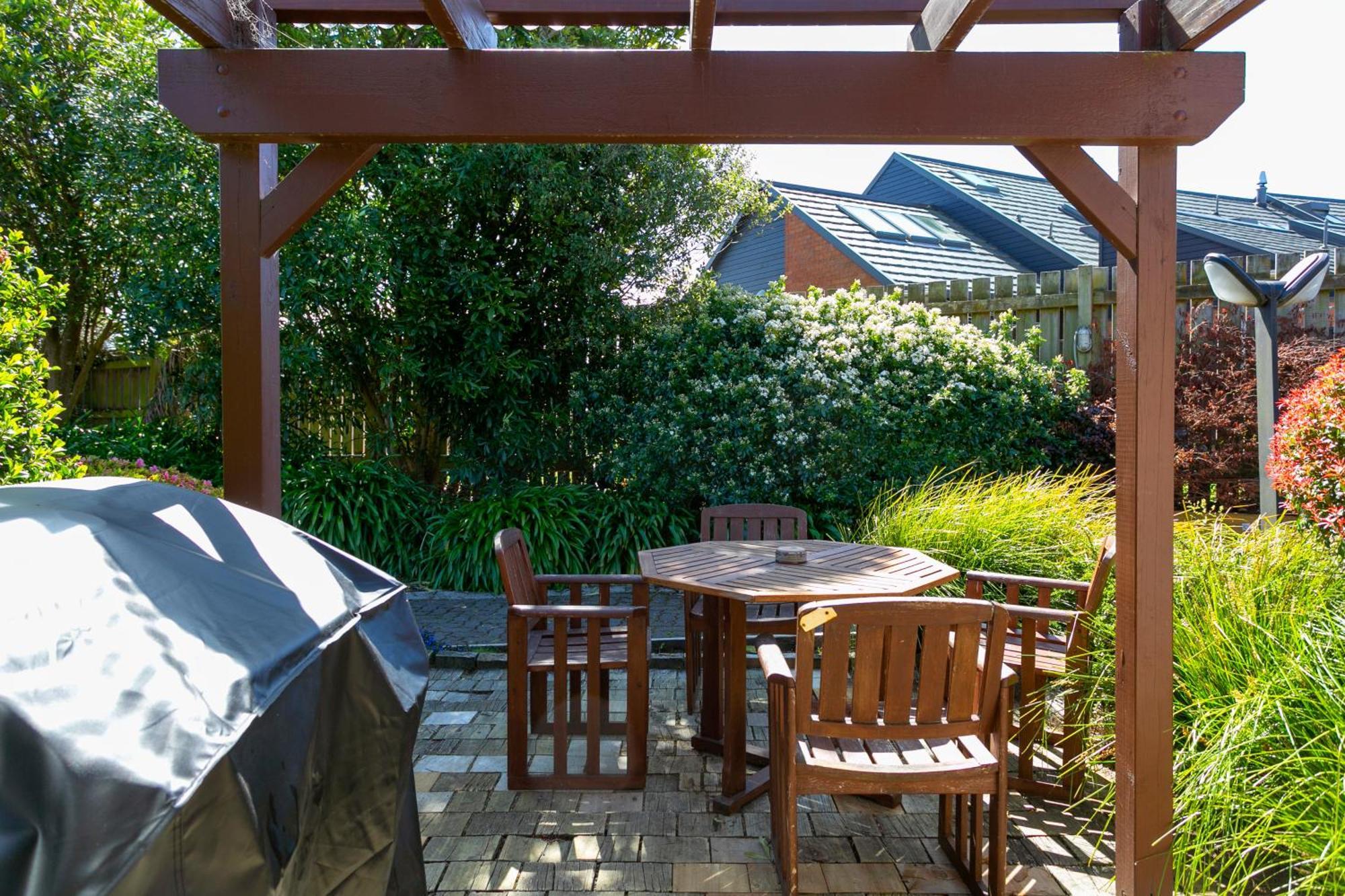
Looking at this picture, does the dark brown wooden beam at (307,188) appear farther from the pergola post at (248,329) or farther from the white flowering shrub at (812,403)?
the white flowering shrub at (812,403)

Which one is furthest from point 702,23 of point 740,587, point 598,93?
point 740,587

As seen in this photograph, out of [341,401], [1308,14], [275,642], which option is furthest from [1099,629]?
[341,401]

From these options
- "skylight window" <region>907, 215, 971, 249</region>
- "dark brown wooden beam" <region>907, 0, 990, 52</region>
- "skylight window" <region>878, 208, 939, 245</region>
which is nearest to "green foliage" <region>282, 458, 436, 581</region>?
"dark brown wooden beam" <region>907, 0, 990, 52</region>

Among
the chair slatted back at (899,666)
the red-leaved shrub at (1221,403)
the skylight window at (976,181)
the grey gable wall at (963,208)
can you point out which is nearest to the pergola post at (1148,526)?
the chair slatted back at (899,666)

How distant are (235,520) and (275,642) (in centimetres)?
68

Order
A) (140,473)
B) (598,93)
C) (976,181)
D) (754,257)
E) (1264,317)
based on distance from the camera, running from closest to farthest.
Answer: (598,93)
(1264,317)
(140,473)
(976,181)
(754,257)

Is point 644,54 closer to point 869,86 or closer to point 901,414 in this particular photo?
point 869,86

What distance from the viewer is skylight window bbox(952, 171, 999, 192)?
60.1ft

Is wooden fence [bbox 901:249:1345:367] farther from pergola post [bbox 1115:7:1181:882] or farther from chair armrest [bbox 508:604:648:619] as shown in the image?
chair armrest [bbox 508:604:648:619]

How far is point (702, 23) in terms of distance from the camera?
243 centimetres

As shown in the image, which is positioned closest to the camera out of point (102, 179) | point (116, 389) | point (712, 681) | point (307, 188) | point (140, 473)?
point (307, 188)

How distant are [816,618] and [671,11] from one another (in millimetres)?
2200

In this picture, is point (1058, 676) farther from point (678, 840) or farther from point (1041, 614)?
point (678, 840)

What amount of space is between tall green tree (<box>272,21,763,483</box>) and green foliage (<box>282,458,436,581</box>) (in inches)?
17.7
